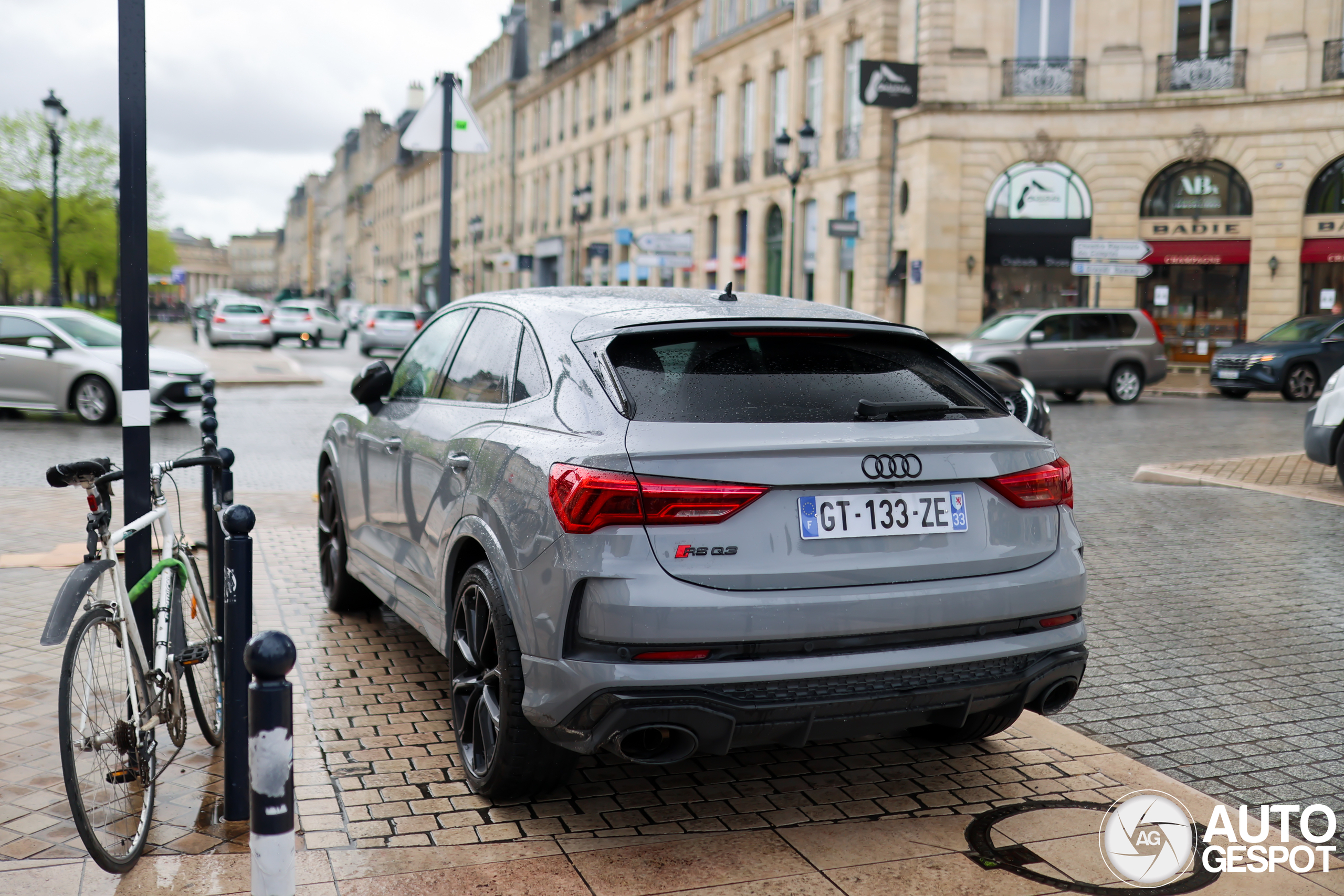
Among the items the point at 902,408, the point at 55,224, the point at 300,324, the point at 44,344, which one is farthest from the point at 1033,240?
the point at 902,408

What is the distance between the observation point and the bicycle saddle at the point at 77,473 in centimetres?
373

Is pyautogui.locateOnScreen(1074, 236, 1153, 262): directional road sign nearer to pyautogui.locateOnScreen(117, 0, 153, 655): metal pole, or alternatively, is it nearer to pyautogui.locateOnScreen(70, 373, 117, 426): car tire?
pyautogui.locateOnScreen(70, 373, 117, 426): car tire

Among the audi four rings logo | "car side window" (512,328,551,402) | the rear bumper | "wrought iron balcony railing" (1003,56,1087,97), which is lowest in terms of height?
the rear bumper

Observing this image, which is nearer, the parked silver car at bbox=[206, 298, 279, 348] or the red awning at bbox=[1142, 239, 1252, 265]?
the red awning at bbox=[1142, 239, 1252, 265]

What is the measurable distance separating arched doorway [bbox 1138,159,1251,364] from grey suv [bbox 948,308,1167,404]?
1016cm

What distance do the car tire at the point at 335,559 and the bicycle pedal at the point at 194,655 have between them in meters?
1.80

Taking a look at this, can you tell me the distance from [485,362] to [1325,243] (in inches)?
1292

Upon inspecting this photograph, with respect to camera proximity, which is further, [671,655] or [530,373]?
[530,373]

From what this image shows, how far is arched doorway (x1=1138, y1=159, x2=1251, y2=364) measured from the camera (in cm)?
3356

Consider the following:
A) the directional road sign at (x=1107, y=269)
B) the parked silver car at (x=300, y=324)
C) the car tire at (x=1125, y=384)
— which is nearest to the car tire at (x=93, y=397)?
the car tire at (x=1125, y=384)

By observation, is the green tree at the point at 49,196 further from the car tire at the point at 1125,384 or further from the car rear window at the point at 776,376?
the car rear window at the point at 776,376

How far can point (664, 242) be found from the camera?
3991 cm

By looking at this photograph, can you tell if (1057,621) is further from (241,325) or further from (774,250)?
(241,325)

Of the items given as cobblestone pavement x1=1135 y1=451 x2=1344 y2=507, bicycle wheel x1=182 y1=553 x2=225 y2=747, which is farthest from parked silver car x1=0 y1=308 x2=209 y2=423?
bicycle wheel x1=182 y1=553 x2=225 y2=747
